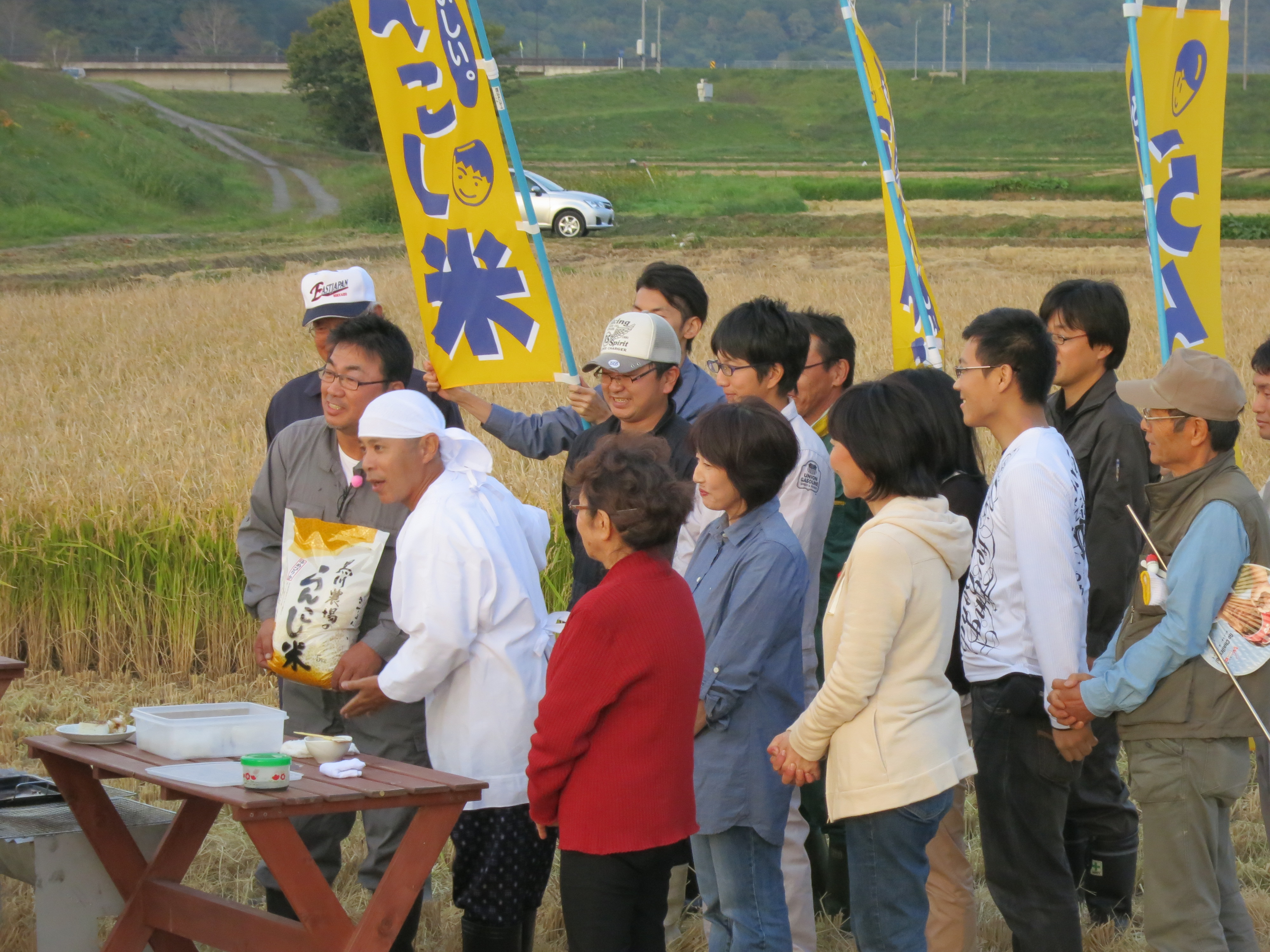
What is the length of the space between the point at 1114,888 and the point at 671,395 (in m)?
1.97

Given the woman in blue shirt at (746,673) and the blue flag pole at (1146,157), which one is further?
the blue flag pole at (1146,157)

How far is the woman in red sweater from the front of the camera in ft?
9.59

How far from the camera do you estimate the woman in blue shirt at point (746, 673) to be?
322 cm

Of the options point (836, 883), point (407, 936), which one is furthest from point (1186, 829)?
point (407, 936)

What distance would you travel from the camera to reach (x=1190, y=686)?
3201 millimetres

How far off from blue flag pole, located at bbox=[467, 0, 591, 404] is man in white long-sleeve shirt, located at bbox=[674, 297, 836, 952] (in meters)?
0.74

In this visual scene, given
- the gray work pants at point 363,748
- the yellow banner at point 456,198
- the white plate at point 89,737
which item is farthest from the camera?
the yellow banner at point 456,198

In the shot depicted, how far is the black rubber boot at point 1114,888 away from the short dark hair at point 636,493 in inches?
77.5

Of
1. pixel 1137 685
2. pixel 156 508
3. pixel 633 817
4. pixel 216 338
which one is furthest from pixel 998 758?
pixel 216 338

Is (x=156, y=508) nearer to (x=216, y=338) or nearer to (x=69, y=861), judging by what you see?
(x=69, y=861)

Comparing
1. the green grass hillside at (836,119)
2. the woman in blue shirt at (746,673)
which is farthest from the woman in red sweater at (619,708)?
the green grass hillside at (836,119)

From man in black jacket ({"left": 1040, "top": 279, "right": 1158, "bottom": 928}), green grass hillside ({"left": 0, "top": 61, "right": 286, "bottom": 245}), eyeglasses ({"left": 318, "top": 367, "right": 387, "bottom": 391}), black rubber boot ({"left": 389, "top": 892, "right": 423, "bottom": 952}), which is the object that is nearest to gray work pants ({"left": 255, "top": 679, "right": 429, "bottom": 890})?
black rubber boot ({"left": 389, "top": 892, "right": 423, "bottom": 952})

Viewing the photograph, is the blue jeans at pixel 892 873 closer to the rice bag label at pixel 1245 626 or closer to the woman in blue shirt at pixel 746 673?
the woman in blue shirt at pixel 746 673

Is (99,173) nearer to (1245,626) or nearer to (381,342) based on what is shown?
(381,342)
